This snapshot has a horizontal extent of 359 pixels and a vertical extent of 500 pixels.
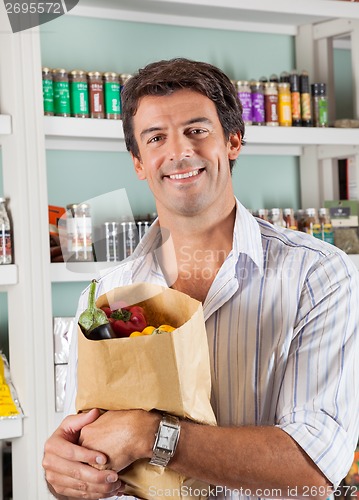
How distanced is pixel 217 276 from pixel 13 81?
1.10m

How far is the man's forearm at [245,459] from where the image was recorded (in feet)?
3.25

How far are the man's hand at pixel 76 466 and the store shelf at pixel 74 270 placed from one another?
3.53 ft

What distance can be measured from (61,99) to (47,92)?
0.04 metres

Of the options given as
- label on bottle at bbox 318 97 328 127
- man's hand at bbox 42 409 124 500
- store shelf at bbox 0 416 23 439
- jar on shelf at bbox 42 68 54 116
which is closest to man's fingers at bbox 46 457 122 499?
man's hand at bbox 42 409 124 500

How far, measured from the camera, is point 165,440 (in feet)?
3.12

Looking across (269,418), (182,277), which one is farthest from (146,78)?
(269,418)

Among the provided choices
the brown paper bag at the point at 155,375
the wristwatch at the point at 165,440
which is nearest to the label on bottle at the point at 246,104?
the brown paper bag at the point at 155,375

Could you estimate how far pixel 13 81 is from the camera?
6.68 feet

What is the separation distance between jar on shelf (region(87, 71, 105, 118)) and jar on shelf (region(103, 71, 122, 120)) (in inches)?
0.7

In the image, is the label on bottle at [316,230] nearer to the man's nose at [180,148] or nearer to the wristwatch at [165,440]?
the man's nose at [180,148]

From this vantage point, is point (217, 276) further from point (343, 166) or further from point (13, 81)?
point (343, 166)

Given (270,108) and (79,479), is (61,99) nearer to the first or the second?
→ (270,108)

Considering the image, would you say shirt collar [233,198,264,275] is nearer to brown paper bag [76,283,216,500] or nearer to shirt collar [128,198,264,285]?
shirt collar [128,198,264,285]

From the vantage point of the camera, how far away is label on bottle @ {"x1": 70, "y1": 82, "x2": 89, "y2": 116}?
85.9 inches
